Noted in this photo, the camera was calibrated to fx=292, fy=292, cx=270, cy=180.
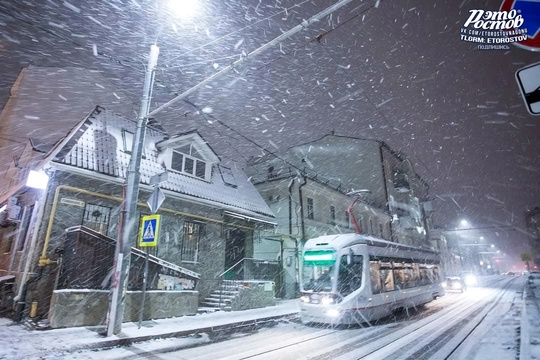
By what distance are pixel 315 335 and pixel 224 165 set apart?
46.8ft

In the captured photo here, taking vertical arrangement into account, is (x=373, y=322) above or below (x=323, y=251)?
below

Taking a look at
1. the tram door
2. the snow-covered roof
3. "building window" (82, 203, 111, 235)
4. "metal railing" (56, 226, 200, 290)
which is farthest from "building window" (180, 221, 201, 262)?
"building window" (82, 203, 111, 235)

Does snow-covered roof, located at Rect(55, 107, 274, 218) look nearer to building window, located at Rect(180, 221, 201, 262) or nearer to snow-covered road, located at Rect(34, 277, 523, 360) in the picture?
building window, located at Rect(180, 221, 201, 262)

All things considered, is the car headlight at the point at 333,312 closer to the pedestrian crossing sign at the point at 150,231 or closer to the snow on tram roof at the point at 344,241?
the snow on tram roof at the point at 344,241

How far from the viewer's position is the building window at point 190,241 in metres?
14.9

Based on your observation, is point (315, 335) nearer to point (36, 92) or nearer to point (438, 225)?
point (36, 92)

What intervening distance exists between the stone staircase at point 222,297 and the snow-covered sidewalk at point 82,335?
229 centimetres

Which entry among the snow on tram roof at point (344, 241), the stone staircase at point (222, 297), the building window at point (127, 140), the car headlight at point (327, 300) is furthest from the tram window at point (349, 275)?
the building window at point (127, 140)

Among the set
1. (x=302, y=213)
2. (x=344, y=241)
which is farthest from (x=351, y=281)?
(x=302, y=213)

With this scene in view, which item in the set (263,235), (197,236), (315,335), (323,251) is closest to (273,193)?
(263,235)

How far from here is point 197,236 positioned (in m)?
15.6

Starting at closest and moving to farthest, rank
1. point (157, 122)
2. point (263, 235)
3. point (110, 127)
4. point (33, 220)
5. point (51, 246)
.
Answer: point (51, 246)
point (33, 220)
point (110, 127)
point (157, 122)
point (263, 235)

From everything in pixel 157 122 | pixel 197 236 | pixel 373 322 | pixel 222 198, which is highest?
pixel 157 122

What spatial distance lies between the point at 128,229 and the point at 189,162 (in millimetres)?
8567
